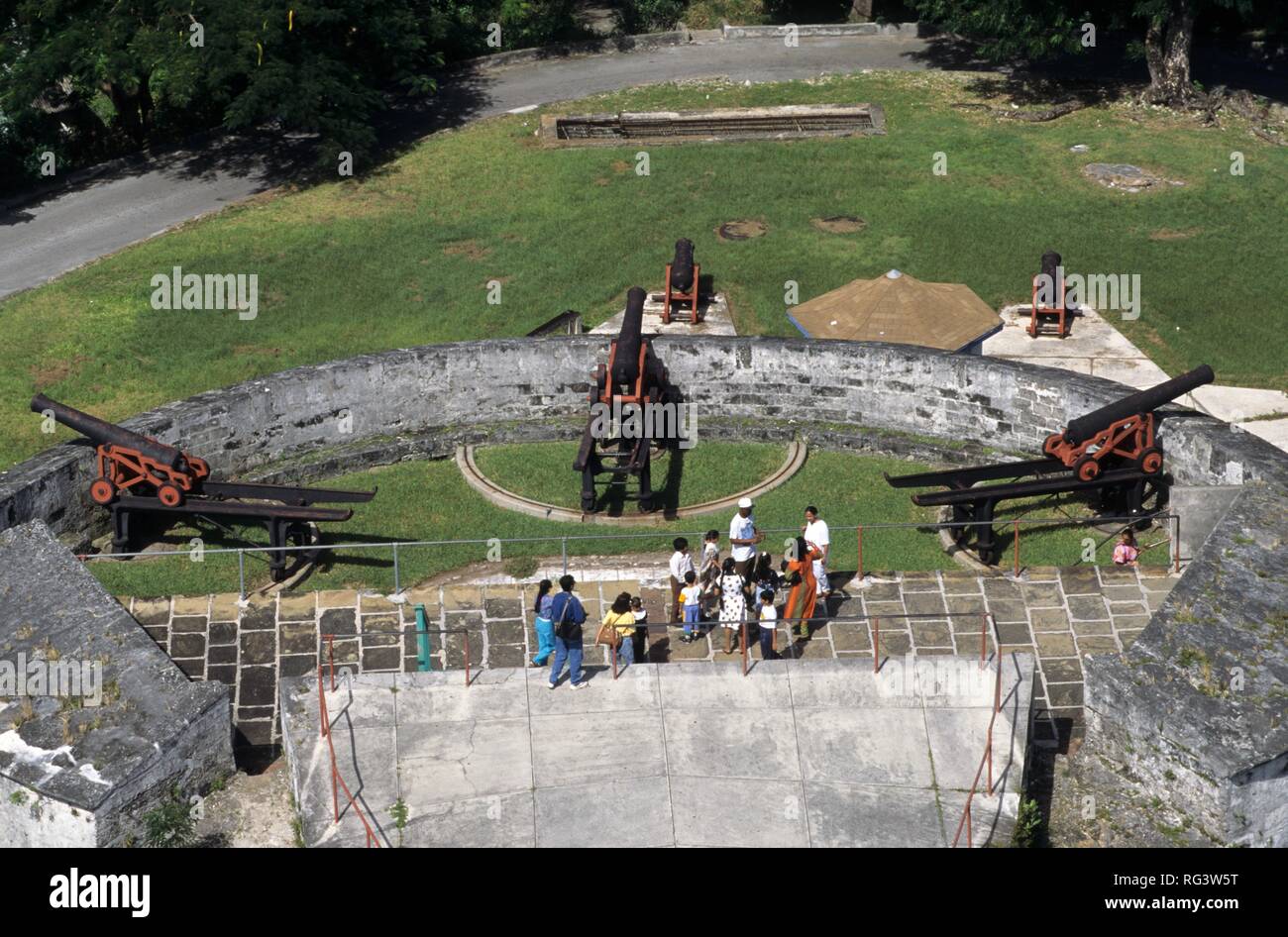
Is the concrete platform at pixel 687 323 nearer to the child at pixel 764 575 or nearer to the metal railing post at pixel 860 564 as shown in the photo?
the metal railing post at pixel 860 564

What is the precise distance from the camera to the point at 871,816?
23078 millimetres

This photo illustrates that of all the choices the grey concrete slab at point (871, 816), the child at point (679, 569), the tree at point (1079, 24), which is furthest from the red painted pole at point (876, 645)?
the tree at point (1079, 24)

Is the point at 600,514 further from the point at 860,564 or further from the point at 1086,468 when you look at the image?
the point at 1086,468

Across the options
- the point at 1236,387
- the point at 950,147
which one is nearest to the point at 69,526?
the point at 1236,387

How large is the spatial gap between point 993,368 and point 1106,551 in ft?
12.5

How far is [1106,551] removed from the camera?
28.6 m

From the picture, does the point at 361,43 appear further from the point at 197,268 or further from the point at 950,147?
the point at 950,147

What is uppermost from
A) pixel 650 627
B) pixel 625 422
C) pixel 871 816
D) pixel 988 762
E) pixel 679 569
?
pixel 625 422

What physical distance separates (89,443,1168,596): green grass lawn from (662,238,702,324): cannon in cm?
636

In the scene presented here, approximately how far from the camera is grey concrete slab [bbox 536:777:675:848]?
74.6 feet

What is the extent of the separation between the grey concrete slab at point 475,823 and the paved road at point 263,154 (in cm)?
2128

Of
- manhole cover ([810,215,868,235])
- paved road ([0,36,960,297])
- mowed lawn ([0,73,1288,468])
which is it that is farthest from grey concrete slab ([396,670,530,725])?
paved road ([0,36,960,297])

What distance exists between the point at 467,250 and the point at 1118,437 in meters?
16.7

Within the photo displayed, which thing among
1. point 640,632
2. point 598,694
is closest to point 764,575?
point 640,632
